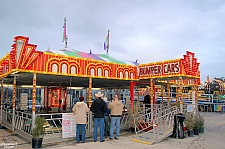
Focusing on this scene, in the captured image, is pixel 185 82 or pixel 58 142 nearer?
pixel 58 142

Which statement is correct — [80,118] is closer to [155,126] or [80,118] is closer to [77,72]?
[77,72]

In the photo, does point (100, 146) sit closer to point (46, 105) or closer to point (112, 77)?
point (112, 77)

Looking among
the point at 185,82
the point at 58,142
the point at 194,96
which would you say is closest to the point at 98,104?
the point at 58,142

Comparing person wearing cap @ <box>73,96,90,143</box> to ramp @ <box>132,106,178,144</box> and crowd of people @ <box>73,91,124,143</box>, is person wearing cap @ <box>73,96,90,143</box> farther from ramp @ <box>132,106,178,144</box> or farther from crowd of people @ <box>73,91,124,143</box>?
ramp @ <box>132,106,178,144</box>

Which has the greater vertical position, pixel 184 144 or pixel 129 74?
pixel 129 74

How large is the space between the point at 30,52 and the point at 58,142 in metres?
3.42

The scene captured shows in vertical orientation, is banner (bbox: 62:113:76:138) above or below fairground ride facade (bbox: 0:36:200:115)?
below

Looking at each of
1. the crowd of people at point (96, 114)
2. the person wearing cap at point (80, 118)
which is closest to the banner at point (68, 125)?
the crowd of people at point (96, 114)

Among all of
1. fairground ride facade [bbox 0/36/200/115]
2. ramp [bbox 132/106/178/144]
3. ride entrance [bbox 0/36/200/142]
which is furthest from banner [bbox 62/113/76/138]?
ramp [bbox 132/106/178/144]

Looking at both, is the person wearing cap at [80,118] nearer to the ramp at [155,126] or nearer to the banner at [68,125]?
the banner at [68,125]

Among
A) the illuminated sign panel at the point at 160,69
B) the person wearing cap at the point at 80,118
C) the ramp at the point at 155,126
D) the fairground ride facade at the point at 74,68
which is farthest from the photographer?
the illuminated sign panel at the point at 160,69

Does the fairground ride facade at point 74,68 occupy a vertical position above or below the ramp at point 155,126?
above

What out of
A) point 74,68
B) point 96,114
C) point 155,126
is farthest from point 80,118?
point 155,126

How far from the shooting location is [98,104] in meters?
7.96
